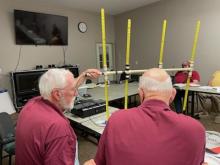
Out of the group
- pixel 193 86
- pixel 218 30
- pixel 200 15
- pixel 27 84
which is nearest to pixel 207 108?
pixel 193 86

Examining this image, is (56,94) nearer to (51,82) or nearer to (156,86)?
(51,82)

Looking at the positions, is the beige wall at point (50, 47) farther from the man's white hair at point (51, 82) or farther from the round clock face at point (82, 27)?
the man's white hair at point (51, 82)

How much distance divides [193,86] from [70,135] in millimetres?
3739

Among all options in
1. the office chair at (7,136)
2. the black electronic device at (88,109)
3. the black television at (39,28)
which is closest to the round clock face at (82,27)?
the black television at (39,28)

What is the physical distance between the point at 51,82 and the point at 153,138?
755 millimetres

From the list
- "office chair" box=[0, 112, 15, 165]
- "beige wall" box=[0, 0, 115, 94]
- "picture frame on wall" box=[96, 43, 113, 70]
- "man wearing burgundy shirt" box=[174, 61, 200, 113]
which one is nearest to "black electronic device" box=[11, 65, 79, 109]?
"beige wall" box=[0, 0, 115, 94]

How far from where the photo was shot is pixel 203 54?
5504 mm

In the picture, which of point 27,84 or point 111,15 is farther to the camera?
point 111,15

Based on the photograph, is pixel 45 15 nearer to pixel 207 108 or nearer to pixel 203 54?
pixel 203 54

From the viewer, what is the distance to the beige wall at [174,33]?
17.4ft

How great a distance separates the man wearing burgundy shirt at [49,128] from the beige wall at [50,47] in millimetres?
4533

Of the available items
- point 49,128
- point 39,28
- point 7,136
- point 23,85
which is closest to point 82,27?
point 39,28

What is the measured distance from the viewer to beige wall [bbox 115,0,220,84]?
209 inches

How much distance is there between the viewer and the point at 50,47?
6125 millimetres
